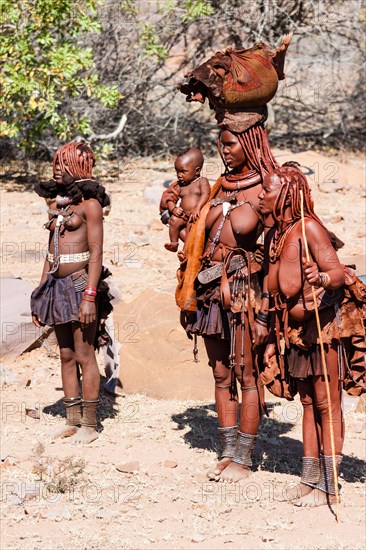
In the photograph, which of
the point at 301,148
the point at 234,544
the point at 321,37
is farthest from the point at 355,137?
the point at 234,544

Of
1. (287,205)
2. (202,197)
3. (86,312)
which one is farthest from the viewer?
(86,312)

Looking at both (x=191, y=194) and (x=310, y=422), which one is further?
(x=191, y=194)

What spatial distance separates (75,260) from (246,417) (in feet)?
4.95

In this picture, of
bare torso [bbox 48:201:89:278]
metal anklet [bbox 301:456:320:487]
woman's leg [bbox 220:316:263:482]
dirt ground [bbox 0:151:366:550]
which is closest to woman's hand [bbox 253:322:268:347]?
woman's leg [bbox 220:316:263:482]

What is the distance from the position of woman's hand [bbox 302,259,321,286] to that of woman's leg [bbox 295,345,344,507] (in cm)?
48

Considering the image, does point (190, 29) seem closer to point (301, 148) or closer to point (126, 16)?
point (126, 16)

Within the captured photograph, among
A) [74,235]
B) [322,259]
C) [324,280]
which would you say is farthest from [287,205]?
[74,235]

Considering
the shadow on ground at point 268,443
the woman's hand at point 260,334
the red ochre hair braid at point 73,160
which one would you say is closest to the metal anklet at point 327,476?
the shadow on ground at point 268,443

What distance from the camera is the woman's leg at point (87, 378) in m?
6.18

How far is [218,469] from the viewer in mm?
5496

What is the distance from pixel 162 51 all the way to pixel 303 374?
9841 millimetres

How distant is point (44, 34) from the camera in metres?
12.2

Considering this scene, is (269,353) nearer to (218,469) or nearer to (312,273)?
(312,273)

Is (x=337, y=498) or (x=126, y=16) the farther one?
(x=126, y=16)
